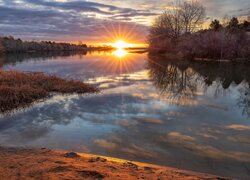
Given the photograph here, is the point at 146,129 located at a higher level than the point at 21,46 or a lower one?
lower

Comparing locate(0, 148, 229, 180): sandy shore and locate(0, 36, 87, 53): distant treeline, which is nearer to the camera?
locate(0, 148, 229, 180): sandy shore

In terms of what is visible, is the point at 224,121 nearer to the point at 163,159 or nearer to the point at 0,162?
the point at 163,159

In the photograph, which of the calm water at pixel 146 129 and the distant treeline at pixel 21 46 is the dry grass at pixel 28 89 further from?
the distant treeline at pixel 21 46

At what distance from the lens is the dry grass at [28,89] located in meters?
12.6

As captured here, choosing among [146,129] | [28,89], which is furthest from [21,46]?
[146,129]

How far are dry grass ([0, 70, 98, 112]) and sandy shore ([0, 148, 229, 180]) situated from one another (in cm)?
626

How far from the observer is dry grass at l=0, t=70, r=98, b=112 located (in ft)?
41.4

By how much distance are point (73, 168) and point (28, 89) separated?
394 inches

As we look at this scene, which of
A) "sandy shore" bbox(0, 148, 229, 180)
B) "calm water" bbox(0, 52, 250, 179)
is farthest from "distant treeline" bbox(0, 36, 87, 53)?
"sandy shore" bbox(0, 148, 229, 180)

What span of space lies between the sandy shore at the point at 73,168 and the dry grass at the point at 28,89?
6.26 m

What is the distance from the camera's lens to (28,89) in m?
14.5

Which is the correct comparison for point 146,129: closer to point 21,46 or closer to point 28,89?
point 28,89

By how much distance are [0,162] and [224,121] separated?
360 inches

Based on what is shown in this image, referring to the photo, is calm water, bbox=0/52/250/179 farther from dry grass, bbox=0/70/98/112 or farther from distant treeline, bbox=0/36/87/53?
distant treeline, bbox=0/36/87/53
